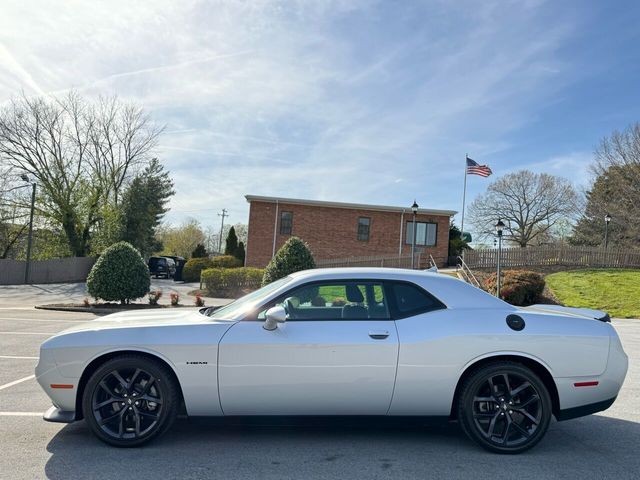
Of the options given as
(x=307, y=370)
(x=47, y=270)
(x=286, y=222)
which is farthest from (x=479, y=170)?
Answer: (x=307, y=370)

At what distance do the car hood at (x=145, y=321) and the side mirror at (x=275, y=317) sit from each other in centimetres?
39

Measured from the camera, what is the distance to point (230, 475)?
11.1 ft

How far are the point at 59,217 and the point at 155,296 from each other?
23.4 m

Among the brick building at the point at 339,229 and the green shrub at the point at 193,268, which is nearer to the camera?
the green shrub at the point at 193,268

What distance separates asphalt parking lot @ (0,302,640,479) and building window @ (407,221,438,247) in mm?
26770

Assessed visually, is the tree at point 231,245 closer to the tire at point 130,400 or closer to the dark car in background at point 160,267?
the dark car in background at point 160,267

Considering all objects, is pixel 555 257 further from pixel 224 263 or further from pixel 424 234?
pixel 224 263

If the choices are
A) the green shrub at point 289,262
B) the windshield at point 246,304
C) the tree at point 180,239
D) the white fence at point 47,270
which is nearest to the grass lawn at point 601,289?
the green shrub at point 289,262

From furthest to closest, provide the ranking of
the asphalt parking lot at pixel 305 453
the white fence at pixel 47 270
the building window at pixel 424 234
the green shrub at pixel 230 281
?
1. the building window at pixel 424 234
2. the white fence at pixel 47 270
3. the green shrub at pixel 230 281
4. the asphalt parking lot at pixel 305 453

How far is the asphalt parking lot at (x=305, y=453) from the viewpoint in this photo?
3451mm

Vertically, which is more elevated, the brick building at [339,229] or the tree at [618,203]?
the tree at [618,203]

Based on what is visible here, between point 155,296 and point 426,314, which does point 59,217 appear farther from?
point 426,314

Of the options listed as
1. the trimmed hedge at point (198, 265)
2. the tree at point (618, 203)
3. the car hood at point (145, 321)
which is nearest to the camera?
the car hood at point (145, 321)

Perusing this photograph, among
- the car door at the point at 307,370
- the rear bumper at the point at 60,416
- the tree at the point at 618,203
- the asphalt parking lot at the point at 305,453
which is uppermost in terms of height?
the tree at the point at 618,203
